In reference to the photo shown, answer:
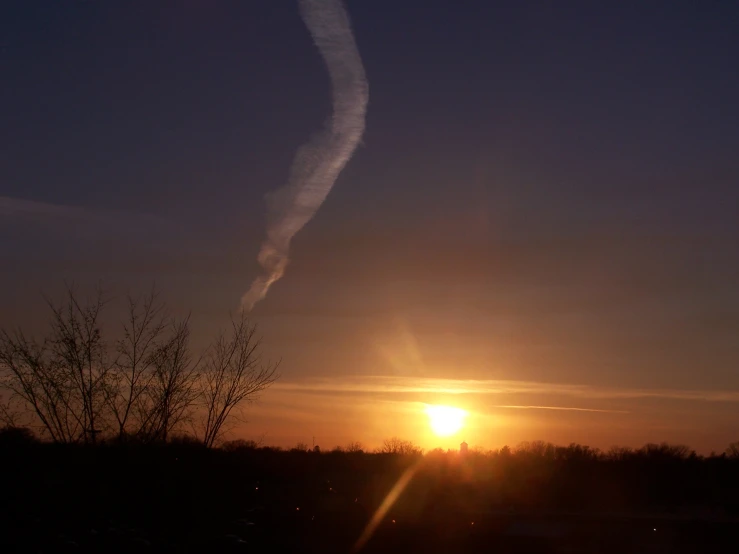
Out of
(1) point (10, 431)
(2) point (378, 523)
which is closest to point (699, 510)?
(2) point (378, 523)

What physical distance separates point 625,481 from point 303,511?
43808mm

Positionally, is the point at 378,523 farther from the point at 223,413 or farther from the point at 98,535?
the point at 98,535

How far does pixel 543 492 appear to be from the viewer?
5347 centimetres

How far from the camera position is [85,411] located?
85.2 feet

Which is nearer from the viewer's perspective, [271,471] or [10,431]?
[10,431]

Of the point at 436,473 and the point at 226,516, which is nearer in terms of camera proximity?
the point at 226,516

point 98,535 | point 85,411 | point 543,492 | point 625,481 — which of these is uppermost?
point 625,481

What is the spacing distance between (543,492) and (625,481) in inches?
477

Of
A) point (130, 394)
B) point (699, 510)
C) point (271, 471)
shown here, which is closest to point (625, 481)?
point (699, 510)

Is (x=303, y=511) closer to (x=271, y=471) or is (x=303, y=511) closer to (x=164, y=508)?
(x=164, y=508)

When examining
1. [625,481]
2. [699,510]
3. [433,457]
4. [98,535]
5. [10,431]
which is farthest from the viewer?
[433,457]

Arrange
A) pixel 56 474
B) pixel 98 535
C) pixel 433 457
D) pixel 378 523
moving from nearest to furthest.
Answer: pixel 98 535 < pixel 56 474 < pixel 378 523 < pixel 433 457

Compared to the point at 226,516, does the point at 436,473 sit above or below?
above

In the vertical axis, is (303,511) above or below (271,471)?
below
